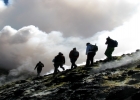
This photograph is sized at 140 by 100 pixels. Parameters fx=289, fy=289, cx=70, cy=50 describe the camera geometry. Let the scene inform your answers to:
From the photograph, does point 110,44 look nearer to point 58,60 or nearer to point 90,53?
point 90,53

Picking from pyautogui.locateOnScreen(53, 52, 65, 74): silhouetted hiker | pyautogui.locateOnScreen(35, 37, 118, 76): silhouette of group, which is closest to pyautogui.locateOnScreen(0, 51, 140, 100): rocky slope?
pyautogui.locateOnScreen(35, 37, 118, 76): silhouette of group

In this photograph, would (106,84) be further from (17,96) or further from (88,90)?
(17,96)

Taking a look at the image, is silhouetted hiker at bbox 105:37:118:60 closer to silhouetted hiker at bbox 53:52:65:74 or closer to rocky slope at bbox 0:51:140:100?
rocky slope at bbox 0:51:140:100

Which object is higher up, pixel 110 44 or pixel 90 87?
pixel 110 44

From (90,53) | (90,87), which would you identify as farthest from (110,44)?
(90,87)

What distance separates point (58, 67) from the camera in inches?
1342

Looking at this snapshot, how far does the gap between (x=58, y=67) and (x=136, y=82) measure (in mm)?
15093

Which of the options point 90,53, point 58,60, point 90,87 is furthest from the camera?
point 58,60

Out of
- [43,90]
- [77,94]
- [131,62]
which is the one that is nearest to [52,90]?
[43,90]

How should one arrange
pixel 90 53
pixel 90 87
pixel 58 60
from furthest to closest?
1. pixel 58 60
2. pixel 90 53
3. pixel 90 87

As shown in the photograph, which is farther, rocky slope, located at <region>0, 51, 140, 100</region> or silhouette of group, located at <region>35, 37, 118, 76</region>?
silhouette of group, located at <region>35, 37, 118, 76</region>

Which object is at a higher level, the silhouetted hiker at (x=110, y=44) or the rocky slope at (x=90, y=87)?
the silhouetted hiker at (x=110, y=44)

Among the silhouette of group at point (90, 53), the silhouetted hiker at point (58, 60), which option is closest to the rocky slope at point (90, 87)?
the silhouette of group at point (90, 53)

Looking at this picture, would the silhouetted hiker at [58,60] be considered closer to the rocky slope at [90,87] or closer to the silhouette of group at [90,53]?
the silhouette of group at [90,53]
